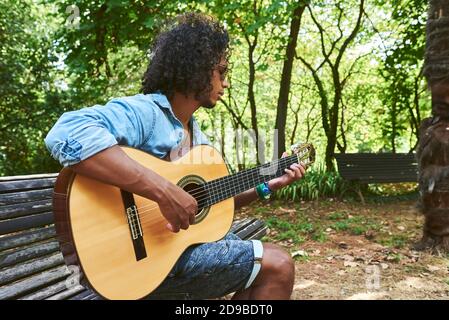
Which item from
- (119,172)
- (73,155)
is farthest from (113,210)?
(73,155)

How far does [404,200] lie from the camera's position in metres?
7.75

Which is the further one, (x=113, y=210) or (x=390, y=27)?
(x=390, y=27)

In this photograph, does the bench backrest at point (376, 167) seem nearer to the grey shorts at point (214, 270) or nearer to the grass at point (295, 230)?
the grass at point (295, 230)

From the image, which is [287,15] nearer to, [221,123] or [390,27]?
[390,27]

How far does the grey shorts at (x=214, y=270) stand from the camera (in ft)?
5.90

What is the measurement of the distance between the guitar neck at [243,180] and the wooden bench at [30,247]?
Result: 78cm

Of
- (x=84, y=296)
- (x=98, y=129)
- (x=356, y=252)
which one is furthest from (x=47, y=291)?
(x=356, y=252)

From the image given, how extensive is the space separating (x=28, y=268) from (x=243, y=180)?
1.34 m

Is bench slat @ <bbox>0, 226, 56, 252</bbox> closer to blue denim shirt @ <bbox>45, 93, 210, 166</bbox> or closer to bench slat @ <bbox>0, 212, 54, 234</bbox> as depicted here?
bench slat @ <bbox>0, 212, 54, 234</bbox>

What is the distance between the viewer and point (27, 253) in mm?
2439

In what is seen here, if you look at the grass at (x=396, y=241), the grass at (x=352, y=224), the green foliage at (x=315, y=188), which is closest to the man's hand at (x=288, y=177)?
the grass at (x=396, y=241)

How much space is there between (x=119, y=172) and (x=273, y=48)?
893 cm

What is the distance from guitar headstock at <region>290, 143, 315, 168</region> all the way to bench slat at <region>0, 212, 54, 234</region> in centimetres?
162

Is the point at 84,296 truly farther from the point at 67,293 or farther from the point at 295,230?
the point at 295,230
